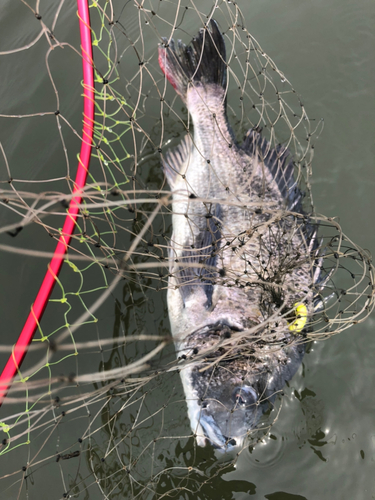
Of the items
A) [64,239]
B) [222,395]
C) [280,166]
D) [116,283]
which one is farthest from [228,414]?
[280,166]

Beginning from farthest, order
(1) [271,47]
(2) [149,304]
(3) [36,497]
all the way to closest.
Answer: (1) [271,47], (2) [149,304], (3) [36,497]

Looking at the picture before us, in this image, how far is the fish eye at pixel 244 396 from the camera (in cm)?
295

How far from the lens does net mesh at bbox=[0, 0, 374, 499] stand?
289cm

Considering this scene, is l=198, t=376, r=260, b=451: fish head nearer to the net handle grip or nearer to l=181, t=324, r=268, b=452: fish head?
l=181, t=324, r=268, b=452: fish head

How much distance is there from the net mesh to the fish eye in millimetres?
338

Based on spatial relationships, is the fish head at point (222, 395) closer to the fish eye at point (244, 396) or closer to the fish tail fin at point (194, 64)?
the fish eye at point (244, 396)

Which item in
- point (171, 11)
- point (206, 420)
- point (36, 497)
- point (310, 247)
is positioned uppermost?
point (171, 11)

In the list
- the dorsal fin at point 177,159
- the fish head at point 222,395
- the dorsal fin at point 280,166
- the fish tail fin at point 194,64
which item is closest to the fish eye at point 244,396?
the fish head at point 222,395

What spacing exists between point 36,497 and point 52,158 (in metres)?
3.68

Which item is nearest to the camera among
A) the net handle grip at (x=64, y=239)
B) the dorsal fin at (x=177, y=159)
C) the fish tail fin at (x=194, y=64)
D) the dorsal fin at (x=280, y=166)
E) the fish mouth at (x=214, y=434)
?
the net handle grip at (x=64, y=239)

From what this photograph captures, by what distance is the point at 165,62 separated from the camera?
432 centimetres

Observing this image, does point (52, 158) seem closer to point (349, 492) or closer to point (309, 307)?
point (309, 307)

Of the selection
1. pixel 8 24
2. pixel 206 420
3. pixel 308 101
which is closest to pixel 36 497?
pixel 206 420

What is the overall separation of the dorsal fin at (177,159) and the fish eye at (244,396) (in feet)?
7.99
